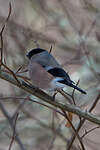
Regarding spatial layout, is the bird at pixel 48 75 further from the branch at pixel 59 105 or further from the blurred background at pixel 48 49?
the blurred background at pixel 48 49

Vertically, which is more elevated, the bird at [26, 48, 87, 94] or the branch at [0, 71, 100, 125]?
the bird at [26, 48, 87, 94]

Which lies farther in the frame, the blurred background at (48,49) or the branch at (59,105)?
the blurred background at (48,49)

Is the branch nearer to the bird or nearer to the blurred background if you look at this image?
the bird

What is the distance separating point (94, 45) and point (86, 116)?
1.95m

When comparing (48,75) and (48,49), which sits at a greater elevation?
(48,49)

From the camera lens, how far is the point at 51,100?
5.89ft

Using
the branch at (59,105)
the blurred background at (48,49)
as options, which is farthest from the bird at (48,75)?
the blurred background at (48,49)

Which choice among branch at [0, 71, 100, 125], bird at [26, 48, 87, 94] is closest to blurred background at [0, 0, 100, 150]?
bird at [26, 48, 87, 94]

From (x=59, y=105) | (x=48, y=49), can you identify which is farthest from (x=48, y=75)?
(x=48, y=49)

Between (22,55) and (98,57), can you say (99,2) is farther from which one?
(22,55)

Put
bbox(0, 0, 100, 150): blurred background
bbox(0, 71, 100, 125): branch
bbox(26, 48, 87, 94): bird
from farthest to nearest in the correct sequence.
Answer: bbox(0, 0, 100, 150): blurred background, bbox(26, 48, 87, 94): bird, bbox(0, 71, 100, 125): branch

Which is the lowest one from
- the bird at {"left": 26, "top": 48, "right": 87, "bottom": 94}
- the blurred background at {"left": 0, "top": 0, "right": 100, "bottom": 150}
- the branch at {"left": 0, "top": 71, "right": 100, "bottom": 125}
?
the branch at {"left": 0, "top": 71, "right": 100, "bottom": 125}

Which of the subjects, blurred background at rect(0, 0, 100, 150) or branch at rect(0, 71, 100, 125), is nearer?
branch at rect(0, 71, 100, 125)

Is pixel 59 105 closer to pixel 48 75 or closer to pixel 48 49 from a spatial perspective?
pixel 48 75
